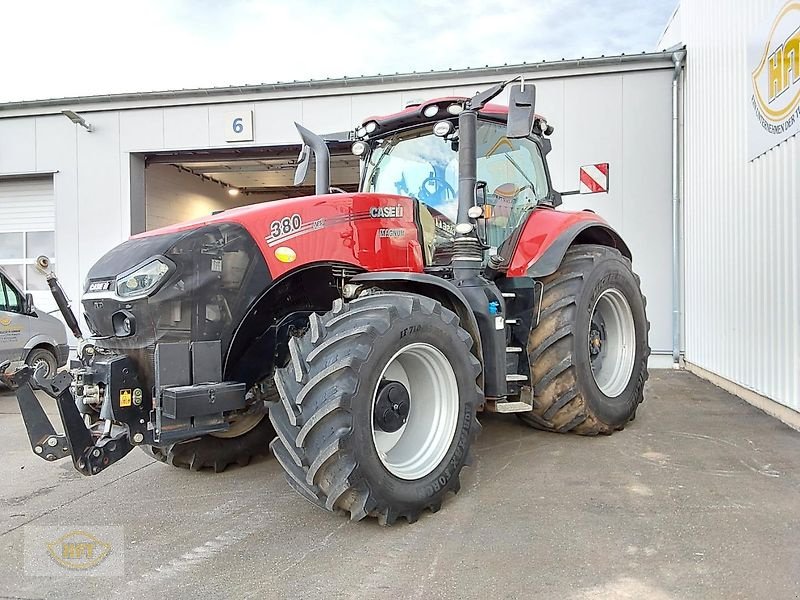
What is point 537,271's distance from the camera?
4.58 meters

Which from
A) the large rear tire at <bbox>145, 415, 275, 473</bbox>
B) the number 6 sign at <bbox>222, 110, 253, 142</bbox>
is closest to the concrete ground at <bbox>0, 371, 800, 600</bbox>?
the large rear tire at <bbox>145, 415, 275, 473</bbox>

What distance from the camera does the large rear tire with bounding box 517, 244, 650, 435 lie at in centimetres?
457

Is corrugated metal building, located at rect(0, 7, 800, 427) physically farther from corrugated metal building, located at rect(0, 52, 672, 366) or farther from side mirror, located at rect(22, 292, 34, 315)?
side mirror, located at rect(22, 292, 34, 315)

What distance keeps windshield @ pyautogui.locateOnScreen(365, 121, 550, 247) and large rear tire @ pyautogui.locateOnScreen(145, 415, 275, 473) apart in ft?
6.55

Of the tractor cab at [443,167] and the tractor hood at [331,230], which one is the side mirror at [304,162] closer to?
the tractor cab at [443,167]

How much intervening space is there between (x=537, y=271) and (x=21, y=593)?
357cm

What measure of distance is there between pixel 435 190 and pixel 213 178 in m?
12.0

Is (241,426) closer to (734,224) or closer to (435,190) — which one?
(435,190)

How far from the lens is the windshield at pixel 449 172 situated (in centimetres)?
459

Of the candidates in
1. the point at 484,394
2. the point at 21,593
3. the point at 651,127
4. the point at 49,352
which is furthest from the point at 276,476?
the point at 651,127

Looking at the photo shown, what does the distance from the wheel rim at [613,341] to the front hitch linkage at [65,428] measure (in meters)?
3.83

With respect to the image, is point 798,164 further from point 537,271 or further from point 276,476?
point 276,476

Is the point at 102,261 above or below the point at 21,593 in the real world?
above

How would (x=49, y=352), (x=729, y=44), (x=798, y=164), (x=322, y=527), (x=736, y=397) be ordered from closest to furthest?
(x=322, y=527)
(x=798, y=164)
(x=736, y=397)
(x=729, y=44)
(x=49, y=352)
